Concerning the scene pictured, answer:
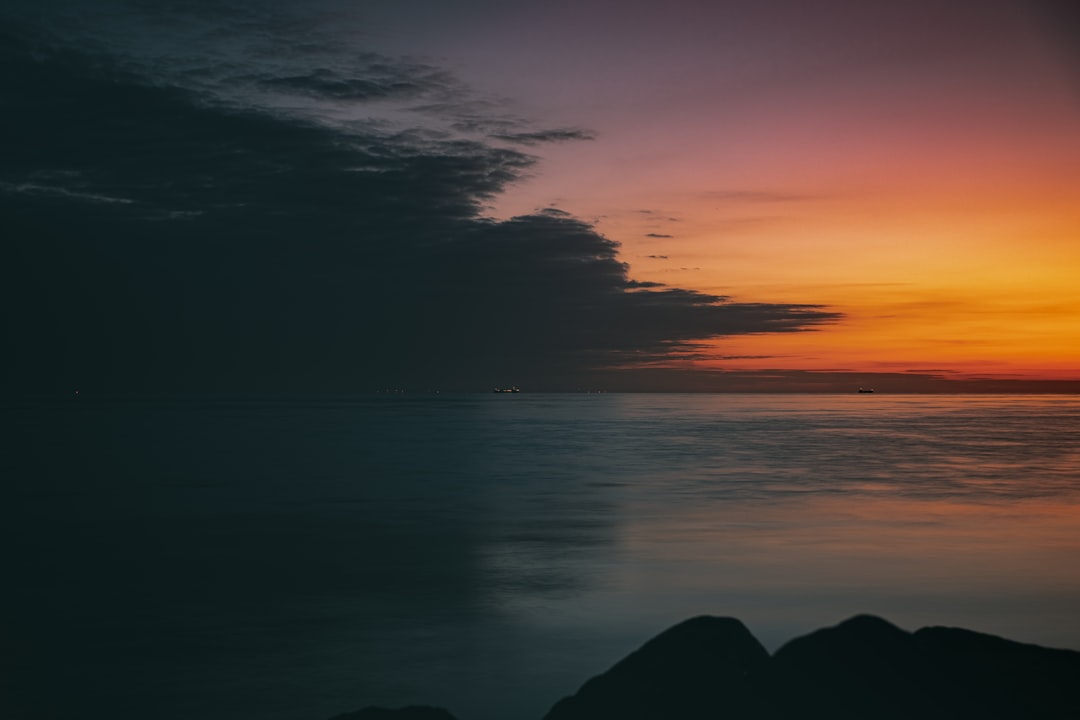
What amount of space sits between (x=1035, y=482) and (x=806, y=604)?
23265mm

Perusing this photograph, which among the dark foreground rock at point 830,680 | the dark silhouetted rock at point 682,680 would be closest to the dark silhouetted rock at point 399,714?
the dark foreground rock at point 830,680

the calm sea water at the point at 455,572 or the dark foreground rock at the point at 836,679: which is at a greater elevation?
the dark foreground rock at the point at 836,679

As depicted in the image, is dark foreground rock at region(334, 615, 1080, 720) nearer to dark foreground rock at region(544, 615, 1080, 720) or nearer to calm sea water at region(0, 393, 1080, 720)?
dark foreground rock at region(544, 615, 1080, 720)

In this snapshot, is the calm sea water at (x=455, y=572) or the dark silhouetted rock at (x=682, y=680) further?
the calm sea water at (x=455, y=572)

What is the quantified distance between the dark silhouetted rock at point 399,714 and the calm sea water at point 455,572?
4.66 ft

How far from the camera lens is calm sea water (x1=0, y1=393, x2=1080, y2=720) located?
1066 cm

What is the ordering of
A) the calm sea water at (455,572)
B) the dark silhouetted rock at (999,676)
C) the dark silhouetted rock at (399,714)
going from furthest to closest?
the calm sea water at (455,572) < the dark silhouetted rock at (999,676) < the dark silhouetted rock at (399,714)

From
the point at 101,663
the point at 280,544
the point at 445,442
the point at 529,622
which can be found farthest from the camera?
the point at 445,442

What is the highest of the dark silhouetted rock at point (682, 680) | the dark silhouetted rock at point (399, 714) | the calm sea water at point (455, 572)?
the dark silhouetted rock at point (682, 680)

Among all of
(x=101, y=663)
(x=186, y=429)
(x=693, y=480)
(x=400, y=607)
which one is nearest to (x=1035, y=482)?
(x=693, y=480)

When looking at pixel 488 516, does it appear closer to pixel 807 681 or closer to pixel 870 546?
pixel 870 546

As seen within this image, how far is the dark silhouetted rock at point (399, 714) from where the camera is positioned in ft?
26.9

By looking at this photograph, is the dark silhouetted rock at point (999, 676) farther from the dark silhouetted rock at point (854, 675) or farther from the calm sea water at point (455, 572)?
the calm sea water at point (455, 572)

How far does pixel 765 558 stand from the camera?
1819 centimetres
